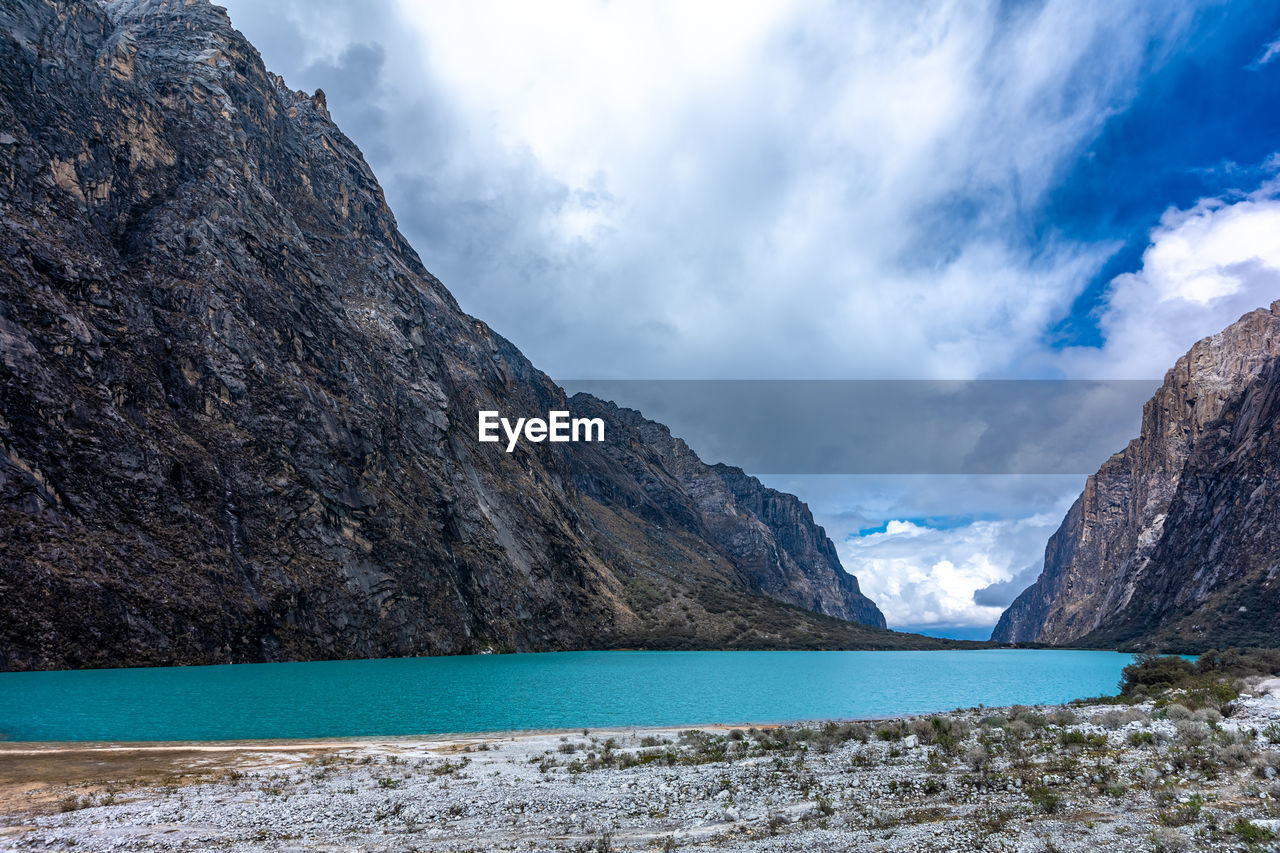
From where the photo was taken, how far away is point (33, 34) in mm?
99875

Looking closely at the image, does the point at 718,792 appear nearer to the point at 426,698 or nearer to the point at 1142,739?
the point at 1142,739

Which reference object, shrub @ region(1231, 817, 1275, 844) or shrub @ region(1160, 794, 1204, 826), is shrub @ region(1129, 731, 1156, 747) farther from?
shrub @ region(1231, 817, 1275, 844)

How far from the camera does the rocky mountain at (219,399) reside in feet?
241

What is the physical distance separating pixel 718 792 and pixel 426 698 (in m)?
39.2

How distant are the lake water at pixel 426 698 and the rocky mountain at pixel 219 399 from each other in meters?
10.9

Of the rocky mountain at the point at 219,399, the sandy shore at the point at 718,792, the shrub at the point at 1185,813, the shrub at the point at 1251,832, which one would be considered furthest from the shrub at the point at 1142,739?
the rocky mountain at the point at 219,399

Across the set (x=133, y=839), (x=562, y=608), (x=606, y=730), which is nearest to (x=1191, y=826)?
(x=133, y=839)

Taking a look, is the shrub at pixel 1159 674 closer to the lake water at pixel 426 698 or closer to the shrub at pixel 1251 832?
the lake water at pixel 426 698

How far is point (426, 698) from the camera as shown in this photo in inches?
2099

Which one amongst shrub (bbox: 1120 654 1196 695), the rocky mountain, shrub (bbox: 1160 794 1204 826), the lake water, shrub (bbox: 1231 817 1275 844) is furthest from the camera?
the rocky mountain

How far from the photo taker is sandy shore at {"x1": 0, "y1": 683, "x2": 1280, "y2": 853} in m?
15.0

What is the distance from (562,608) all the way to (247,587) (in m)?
74.0

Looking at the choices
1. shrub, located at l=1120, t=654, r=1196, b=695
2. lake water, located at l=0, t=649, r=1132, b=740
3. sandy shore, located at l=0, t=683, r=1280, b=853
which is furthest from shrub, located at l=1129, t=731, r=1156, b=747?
shrub, located at l=1120, t=654, r=1196, b=695

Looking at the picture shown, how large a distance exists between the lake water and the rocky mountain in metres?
10.9
